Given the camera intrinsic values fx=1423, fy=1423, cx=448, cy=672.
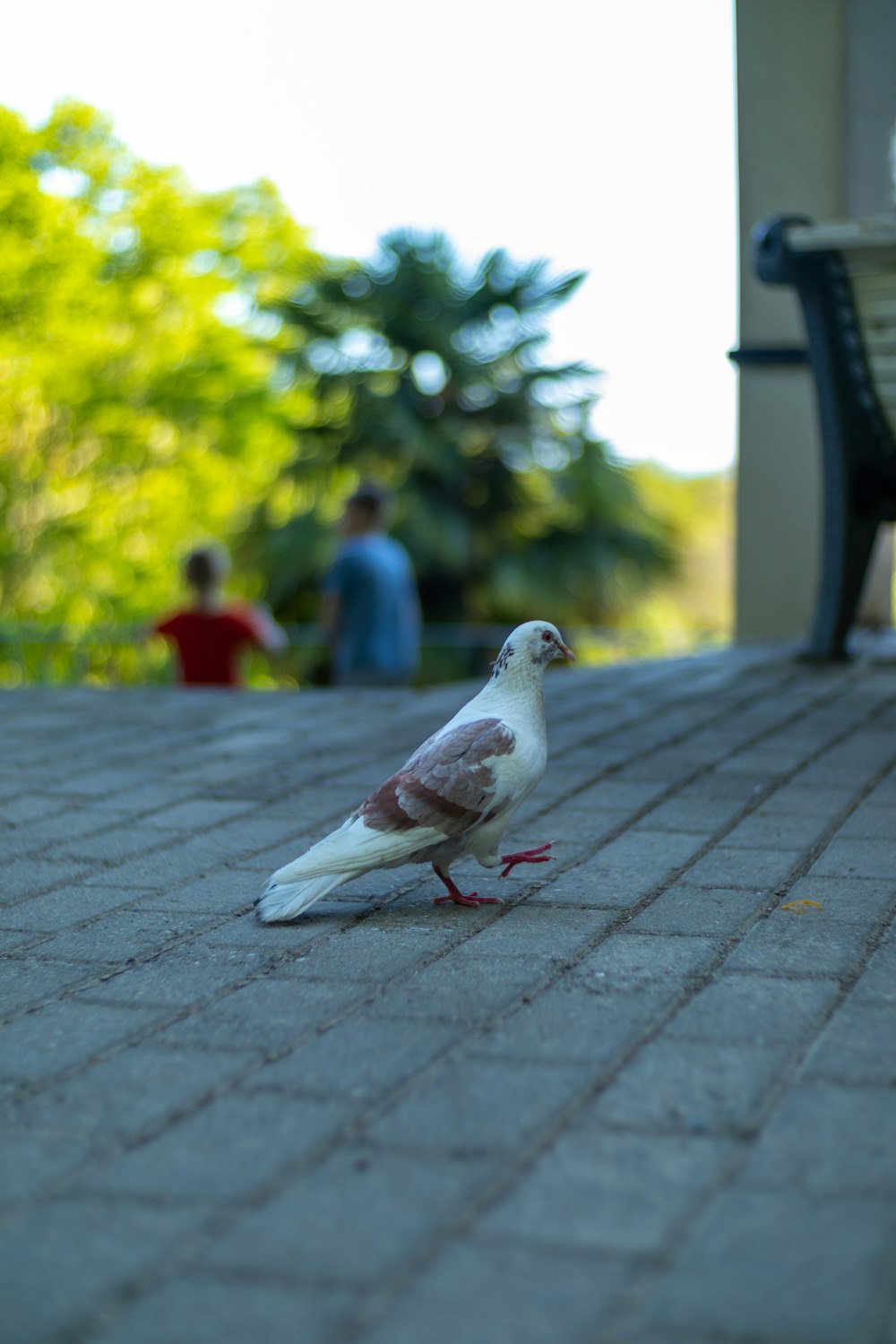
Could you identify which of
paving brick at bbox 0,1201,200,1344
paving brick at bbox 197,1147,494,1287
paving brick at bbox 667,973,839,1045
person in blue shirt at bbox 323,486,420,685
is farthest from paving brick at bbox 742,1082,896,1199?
person in blue shirt at bbox 323,486,420,685

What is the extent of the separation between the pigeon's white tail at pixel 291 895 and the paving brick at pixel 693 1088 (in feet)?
2.38

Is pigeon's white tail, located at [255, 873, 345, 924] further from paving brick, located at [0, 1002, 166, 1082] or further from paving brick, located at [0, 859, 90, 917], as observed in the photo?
paving brick, located at [0, 859, 90, 917]

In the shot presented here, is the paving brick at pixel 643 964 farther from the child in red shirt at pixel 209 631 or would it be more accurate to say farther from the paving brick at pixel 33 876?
the child in red shirt at pixel 209 631

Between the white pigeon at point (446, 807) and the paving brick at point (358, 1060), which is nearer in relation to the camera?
the paving brick at point (358, 1060)

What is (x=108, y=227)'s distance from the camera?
58.6ft

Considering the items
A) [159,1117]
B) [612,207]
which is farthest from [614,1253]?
[612,207]

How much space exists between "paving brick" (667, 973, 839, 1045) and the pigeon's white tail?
668 millimetres

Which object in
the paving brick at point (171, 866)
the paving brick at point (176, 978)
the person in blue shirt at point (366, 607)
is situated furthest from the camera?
the person in blue shirt at point (366, 607)

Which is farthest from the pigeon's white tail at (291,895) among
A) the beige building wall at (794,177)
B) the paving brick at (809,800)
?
the beige building wall at (794,177)

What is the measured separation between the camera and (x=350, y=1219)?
138 cm

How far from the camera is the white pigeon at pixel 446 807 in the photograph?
7.74ft

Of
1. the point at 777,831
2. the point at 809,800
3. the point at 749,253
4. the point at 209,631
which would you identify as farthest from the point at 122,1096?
the point at 749,253

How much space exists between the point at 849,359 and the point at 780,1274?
14.4 feet

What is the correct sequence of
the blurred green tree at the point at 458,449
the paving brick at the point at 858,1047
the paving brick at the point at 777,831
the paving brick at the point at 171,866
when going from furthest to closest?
the blurred green tree at the point at 458,449, the paving brick at the point at 777,831, the paving brick at the point at 171,866, the paving brick at the point at 858,1047
